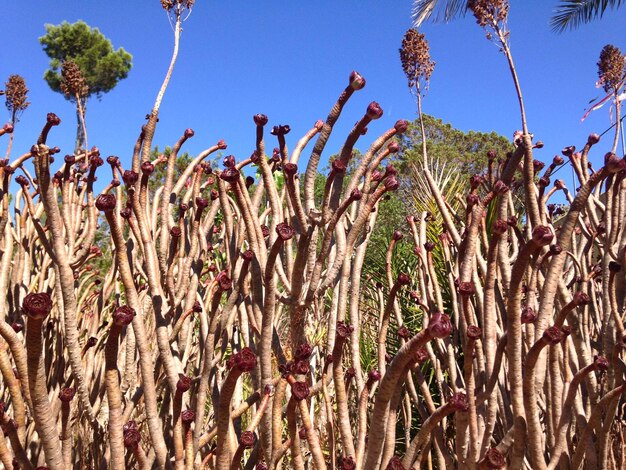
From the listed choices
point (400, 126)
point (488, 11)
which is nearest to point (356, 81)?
point (400, 126)

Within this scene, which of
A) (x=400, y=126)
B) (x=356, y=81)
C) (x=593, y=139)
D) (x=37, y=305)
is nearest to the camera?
(x=37, y=305)

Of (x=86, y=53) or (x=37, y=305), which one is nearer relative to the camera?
(x=37, y=305)

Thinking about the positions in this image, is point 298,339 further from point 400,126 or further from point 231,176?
point 400,126

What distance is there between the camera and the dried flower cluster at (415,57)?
3842 mm

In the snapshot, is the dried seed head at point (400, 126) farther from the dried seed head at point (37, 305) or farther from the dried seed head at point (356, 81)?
the dried seed head at point (37, 305)

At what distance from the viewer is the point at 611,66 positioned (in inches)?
163

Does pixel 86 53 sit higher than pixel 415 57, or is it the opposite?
pixel 86 53

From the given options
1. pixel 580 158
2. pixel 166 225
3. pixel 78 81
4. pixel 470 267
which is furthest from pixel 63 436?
pixel 78 81

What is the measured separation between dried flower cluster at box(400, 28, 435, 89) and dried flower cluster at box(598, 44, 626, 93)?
1396 mm

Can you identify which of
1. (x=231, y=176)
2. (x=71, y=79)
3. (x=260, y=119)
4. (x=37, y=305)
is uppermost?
(x=71, y=79)

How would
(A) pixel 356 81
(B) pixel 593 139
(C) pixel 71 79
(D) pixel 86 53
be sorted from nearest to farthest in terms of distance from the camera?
(A) pixel 356 81 → (B) pixel 593 139 → (C) pixel 71 79 → (D) pixel 86 53

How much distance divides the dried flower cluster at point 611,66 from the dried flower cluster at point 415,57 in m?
1.40

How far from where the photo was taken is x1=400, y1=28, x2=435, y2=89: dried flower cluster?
384cm

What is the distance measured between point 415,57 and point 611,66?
1.66 m
